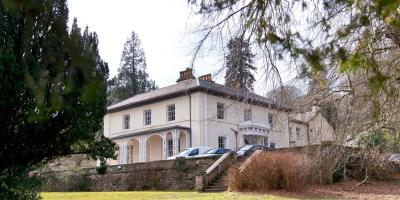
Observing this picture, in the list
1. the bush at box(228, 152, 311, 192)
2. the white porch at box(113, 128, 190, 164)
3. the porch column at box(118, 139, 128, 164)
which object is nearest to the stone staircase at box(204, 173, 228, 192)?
the bush at box(228, 152, 311, 192)

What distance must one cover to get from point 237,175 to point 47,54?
39.6 feet

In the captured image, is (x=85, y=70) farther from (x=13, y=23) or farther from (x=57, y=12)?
(x=13, y=23)

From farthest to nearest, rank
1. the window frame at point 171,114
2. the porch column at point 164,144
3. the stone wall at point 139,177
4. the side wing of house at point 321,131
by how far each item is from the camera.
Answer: the window frame at point 171,114 → the porch column at point 164,144 → the stone wall at point 139,177 → the side wing of house at point 321,131

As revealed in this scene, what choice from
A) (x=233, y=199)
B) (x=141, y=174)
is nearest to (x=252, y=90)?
(x=233, y=199)

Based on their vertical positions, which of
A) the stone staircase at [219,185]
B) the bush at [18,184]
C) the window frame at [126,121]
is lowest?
the stone staircase at [219,185]

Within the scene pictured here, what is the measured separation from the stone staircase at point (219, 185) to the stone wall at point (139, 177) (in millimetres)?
1025

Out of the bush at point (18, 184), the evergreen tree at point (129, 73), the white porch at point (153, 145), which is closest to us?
the bush at point (18, 184)

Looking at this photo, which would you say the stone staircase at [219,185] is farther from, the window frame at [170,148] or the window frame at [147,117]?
the window frame at [147,117]

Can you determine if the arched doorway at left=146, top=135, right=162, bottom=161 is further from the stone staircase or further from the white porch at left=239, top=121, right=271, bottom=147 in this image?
the stone staircase

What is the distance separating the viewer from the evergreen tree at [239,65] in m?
7.78

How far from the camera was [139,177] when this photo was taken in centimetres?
2734

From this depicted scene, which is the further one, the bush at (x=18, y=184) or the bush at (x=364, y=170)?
the bush at (x=364, y=170)

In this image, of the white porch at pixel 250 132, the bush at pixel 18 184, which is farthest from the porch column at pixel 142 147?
the bush at pixel 18 184

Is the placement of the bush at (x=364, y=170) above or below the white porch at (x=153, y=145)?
below
